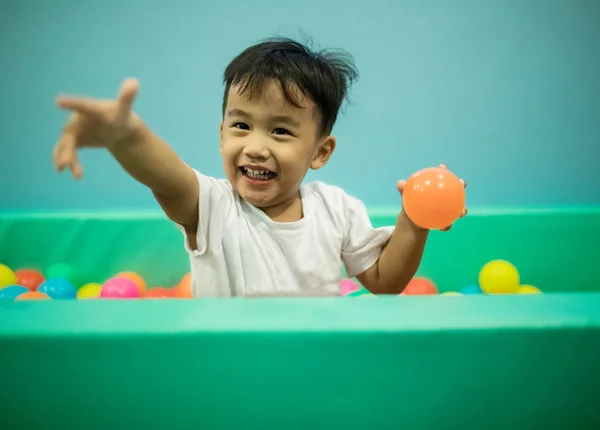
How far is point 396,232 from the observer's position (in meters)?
0.79

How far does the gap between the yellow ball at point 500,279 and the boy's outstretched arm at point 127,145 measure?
72cm

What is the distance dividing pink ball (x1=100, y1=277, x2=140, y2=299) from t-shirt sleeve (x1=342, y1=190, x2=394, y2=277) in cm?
48

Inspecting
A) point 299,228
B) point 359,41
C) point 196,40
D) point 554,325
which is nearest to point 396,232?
point 299,228

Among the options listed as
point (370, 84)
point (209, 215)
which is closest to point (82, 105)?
point (209, 215)

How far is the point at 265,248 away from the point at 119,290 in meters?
0.43

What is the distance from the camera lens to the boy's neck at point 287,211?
2.61 feet

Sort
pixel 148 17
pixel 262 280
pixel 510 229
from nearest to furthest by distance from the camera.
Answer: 1. pixel 262 280
2. pixel 510 229
3. pixel 148 17

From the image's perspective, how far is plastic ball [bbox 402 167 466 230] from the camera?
A: 0.66 m

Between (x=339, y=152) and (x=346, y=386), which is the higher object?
(x=339, y=152)

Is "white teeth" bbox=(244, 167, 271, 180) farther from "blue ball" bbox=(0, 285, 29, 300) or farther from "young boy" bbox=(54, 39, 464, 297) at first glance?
"blue ball" bbox=(0, 285, 29, 300)

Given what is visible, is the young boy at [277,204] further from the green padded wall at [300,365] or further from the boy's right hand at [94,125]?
the green padded wall at [300,365]

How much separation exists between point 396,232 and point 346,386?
0.39 metres

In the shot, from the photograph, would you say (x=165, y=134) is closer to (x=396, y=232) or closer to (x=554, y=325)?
(x=396, y=232)

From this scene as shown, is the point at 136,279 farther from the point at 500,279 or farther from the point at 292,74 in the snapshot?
the point at 500,279
